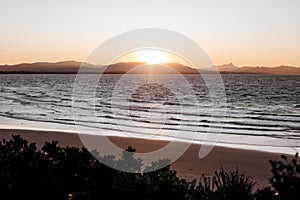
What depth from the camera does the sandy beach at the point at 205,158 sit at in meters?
12.2

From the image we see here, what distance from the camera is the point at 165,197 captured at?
3.64 meters

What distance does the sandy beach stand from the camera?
12.2m

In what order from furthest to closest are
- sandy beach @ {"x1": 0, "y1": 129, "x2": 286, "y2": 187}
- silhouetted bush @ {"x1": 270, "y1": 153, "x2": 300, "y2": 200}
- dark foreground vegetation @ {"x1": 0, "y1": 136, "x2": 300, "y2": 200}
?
1. sandy beach @ {"x1": 0, "y1": 129, "x2": 286, "y2": 187}
2. dark foreground vegetation @ {"x1": 0, "y1": 136, "x2": 300, "y2": 200}
3. silhouetted bush @ {"x1": 270, "y1": 153, "x2": 300, "y2": 200}

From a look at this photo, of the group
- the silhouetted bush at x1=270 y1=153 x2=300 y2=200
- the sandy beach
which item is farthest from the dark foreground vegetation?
the sandy beach

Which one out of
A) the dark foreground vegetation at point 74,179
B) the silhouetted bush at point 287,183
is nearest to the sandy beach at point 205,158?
the dark foreground vegetation at point 74,179

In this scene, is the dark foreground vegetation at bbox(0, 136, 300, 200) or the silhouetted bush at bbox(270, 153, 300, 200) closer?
the silhouetted bush at bbox(270, 153, 300, 200)

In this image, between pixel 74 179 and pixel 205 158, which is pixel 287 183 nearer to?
pixel 74 179

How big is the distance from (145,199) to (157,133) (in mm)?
19333

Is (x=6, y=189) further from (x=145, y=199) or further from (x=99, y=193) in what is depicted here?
(x=145, y=199)

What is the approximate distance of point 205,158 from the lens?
14859mm

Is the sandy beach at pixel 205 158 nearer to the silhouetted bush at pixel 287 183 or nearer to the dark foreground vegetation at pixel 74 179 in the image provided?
the dark foreground vegetation at pixel 74 179

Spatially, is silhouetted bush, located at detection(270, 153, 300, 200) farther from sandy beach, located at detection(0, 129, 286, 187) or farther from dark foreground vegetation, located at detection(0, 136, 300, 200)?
sandy beach, located at detection(0, 129, 286, 187)

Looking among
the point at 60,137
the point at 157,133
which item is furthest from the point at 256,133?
the point at 60,137

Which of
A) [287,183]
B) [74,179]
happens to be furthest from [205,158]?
[287,183]
